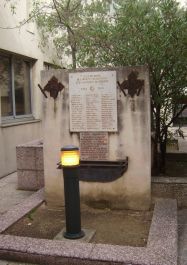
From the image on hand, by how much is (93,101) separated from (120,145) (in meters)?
0.73

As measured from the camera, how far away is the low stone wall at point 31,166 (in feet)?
22.8

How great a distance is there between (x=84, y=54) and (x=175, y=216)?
316 centimetres

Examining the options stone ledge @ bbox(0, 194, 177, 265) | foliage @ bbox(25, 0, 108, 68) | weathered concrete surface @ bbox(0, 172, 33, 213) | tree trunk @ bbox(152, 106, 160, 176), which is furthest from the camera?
foliage @ bbox(25, 0, 108, 68)

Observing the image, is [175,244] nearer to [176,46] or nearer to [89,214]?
[89,214]

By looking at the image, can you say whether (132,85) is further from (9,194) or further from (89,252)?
(9,194)

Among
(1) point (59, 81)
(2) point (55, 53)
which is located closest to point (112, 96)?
(1) point (59, 81)

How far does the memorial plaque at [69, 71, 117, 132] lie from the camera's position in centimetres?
531

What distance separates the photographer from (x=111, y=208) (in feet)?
18.0

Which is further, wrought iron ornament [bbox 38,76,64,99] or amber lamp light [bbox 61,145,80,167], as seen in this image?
wrought iron ornament [bbox 38,76,64,99]

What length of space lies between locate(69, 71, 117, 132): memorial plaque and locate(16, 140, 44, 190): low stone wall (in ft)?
5.49

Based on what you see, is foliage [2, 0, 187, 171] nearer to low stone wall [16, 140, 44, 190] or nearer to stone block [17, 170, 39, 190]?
low stone wall [16, 140, 44, 190]

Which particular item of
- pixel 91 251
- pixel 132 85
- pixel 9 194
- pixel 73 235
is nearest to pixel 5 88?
pixel 9 194

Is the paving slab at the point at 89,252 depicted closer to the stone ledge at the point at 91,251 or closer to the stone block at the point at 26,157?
the stone ledge at the point at 91,251

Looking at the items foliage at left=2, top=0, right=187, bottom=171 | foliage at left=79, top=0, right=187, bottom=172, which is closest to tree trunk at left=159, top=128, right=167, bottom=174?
foliage at left=2, top=0, right=187, bottom=171
